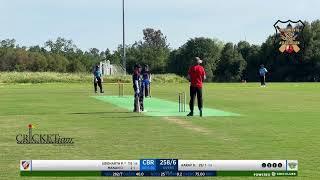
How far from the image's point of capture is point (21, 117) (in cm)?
2147

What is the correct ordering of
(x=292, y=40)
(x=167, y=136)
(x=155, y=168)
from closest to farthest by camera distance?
(x=155, y=168) < (x=167, y=136) < (x=292, y=40)

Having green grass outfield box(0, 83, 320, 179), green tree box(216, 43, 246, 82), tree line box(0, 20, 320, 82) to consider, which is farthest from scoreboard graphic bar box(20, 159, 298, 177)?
green tree box(216, 43, 246, 82)

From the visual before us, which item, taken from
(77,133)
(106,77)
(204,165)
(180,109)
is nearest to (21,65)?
(106,77)

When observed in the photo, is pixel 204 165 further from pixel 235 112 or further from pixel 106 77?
pixel 106 77

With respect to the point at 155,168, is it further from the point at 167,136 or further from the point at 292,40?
the point at 292,40

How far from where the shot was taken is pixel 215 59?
439 feet

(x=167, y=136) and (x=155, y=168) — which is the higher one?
(x=155, y=168)

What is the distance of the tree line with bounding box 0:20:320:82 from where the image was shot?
363ft

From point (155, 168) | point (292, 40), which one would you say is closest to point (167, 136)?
point (155, 168)

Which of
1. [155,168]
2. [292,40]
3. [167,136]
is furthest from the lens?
[292,40]

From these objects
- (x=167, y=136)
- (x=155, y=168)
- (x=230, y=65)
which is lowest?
(x=167, y=136)

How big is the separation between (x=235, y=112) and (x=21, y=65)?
113760mm

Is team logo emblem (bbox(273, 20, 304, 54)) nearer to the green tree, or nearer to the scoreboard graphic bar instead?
the green tree

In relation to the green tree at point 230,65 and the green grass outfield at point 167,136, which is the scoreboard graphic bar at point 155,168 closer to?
the green grass outfield at point 167,136
